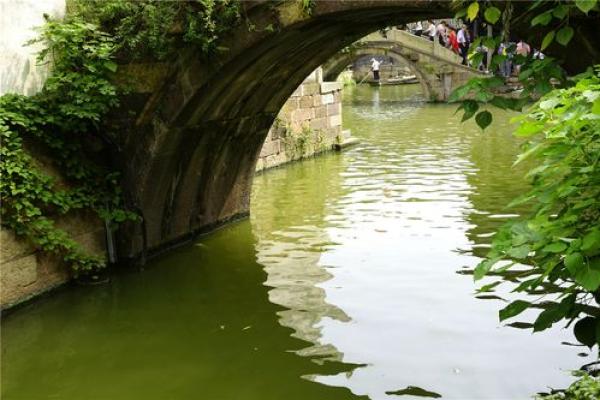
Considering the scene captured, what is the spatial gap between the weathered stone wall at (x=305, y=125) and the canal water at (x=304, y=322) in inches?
132

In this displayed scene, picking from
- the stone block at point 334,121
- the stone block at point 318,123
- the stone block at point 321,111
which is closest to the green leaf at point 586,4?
the stone block at point 318,123

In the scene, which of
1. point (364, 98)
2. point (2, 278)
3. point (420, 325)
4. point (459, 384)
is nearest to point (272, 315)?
point (420, 325)

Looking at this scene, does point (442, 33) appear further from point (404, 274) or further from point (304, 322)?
point (304, 322)

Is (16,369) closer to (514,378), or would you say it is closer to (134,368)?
(134,368)

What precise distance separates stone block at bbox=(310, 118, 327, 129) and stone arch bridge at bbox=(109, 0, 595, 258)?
5357 millimetres

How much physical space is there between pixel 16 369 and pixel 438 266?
3.67 metres

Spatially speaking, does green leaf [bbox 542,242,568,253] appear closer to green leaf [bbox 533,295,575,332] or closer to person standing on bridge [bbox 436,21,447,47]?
green leaf [bbox 533,295,575,332]

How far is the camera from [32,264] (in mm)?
6145

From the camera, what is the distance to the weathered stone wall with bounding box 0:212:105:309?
5.88 metres

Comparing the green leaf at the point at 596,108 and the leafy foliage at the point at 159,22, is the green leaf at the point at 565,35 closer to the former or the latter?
the green leaf at the point at 596,108

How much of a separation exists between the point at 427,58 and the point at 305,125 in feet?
40.9

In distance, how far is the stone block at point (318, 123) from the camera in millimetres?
14077

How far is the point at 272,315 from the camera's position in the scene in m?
5.73

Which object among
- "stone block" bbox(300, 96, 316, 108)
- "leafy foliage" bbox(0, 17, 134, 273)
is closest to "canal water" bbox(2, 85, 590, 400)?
"leafy foliage" bbox(0, 17, 134, 273)
